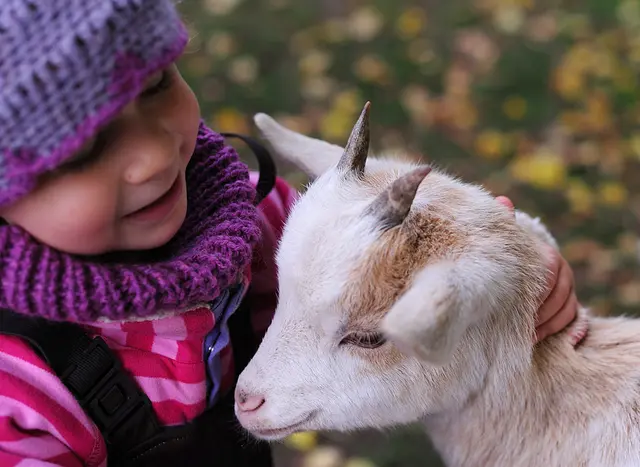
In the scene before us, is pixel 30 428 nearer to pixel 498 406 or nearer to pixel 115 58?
pixel 115 58

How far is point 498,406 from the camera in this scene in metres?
1.99

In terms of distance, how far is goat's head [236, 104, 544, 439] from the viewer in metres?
1.72

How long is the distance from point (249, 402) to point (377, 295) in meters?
0.44

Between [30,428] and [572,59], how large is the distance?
4.08 metres

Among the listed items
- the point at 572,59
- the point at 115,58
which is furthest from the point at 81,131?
the point at 572,59

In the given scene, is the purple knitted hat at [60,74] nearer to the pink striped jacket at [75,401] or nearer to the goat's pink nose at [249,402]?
the pink striped jacket at [75,401]

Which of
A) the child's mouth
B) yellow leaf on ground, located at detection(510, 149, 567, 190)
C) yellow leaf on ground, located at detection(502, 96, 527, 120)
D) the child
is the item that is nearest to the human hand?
the child

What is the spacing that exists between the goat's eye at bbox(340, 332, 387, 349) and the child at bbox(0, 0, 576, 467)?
0.32m

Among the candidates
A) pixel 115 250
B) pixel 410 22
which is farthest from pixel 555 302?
pixel 410 22

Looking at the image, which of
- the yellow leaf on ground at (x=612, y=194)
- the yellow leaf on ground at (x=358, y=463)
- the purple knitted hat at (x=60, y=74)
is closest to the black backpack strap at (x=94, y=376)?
the purple knitted hat at (x=60, y=74)

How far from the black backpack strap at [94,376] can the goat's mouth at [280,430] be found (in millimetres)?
268

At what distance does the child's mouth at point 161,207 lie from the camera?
1700mm

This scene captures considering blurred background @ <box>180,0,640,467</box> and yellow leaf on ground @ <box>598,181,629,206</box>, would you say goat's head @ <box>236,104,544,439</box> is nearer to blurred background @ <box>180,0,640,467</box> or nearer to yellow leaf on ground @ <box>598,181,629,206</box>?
blurred background @ <box>180,0,640,467</box>

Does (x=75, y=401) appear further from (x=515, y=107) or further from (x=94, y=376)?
(x=515, y=107)
